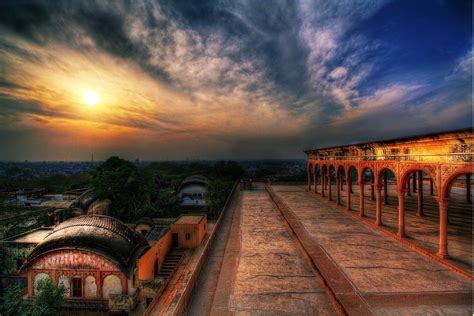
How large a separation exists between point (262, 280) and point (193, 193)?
3205 cm

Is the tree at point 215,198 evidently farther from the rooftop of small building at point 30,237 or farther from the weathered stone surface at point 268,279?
the rooftop of small building at point 30,237

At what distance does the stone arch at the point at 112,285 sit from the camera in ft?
41.9

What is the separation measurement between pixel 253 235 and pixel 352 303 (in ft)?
22.1

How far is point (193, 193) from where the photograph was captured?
38906 millimetres

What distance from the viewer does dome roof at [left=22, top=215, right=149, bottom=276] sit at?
41.4 ft

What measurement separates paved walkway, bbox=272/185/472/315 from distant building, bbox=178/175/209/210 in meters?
27.5

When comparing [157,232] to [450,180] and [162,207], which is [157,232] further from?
[450,180]

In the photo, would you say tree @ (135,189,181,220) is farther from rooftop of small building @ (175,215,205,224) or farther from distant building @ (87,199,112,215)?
rooftop of small building @ (175,215,205,224)

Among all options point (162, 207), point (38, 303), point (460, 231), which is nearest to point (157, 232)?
point (38, 303)

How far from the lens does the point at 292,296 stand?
23.6 ft

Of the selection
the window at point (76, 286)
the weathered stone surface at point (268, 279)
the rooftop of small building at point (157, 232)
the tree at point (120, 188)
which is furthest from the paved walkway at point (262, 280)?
the tree at point (120, 188)

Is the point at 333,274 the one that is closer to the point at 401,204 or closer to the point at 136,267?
the point at 401,204

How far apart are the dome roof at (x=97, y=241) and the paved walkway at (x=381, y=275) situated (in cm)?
1041

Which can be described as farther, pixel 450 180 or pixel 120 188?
pixel 120 188
